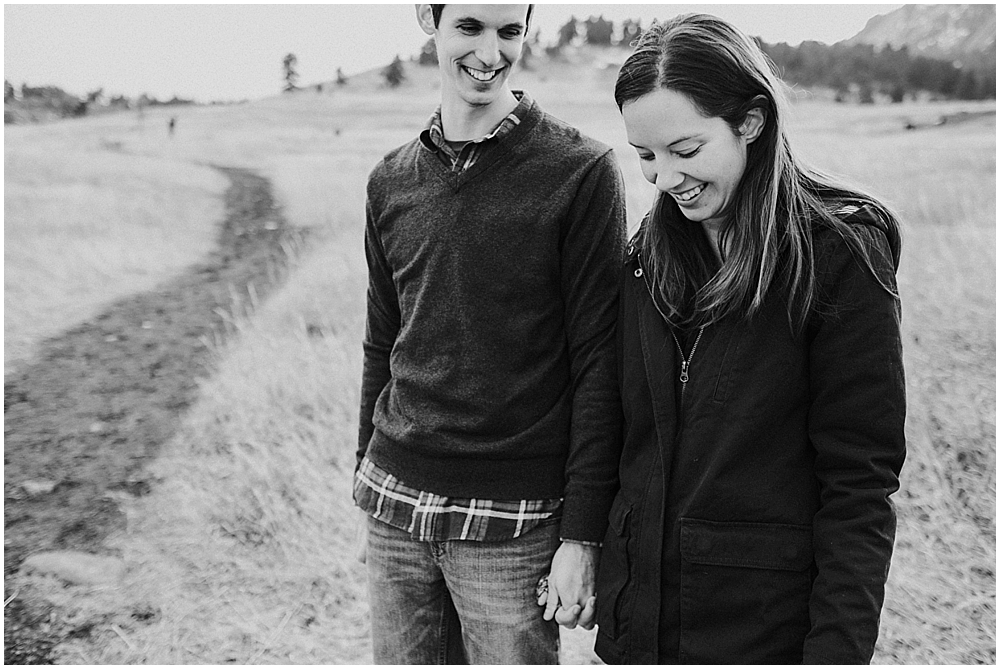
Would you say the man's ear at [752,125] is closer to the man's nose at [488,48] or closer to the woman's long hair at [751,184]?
the woman's long hair at [751,184]

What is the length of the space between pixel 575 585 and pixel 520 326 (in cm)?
40

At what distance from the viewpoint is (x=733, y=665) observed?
109 cm

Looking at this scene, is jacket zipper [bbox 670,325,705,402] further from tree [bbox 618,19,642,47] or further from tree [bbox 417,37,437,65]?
tree [bbox 417,37,437,65]

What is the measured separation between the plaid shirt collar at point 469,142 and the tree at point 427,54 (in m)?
1.82

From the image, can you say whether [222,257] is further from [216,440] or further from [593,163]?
[593,163]

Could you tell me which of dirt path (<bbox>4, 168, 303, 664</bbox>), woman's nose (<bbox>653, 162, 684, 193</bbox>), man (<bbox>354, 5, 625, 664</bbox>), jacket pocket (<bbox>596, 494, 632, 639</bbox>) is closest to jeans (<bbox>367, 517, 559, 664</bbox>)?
man (<bbox>354, 5, 625, 664</bbox>)

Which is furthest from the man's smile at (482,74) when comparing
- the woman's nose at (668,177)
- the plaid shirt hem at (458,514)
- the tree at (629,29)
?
the tree at (629,29)

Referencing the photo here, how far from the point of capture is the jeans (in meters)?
1.30

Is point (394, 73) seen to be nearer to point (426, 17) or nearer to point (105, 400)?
point (105, 400)

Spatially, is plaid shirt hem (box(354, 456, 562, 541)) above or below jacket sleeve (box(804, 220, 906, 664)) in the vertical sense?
below

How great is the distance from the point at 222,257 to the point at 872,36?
2.47m

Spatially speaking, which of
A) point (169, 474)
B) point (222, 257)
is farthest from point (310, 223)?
point (169, 474)

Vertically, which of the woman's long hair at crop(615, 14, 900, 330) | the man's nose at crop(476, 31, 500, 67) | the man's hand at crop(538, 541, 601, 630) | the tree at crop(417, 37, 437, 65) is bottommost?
the man's hand at crop(538, 541, 601, 630)

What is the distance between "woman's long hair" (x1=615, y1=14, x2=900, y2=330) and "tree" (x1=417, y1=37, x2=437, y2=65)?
6.94 ft
